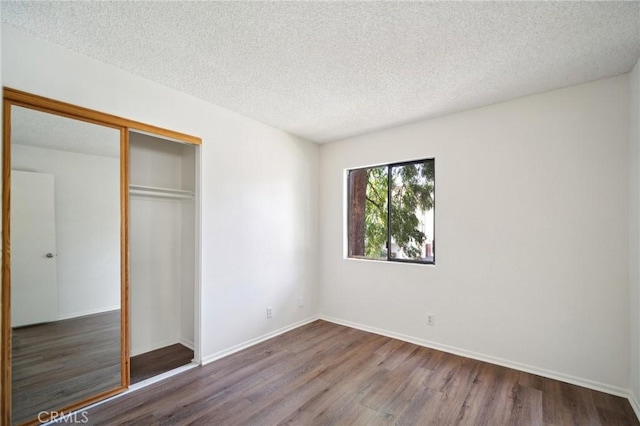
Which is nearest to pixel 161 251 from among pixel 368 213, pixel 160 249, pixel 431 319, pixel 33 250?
pixel 160 249

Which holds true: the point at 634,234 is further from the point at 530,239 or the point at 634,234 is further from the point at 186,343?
the point at 186,343

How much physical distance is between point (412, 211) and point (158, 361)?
329cm

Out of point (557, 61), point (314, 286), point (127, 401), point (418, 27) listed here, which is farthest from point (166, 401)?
point (557, 61)

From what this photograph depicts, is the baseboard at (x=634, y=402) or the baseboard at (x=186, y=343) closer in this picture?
the baseboard at (x=634, y=402)

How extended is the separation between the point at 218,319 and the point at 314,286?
65.3 inches

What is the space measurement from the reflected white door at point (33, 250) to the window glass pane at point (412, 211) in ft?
11.1

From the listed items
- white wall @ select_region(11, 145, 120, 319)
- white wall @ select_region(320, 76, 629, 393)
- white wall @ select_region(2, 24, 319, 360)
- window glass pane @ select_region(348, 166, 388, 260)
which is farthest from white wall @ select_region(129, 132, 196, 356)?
white wall @ select_region(320, 76, 629, 393)

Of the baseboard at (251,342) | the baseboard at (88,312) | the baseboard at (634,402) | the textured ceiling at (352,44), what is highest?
the textured ceiling at (352,44)

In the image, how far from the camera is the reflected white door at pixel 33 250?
74.9 inches

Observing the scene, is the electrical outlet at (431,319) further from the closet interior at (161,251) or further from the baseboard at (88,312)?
the baseboard at (88,312)

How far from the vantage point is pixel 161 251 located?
3.22 metres

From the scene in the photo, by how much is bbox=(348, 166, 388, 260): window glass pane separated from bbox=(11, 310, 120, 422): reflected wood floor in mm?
2927

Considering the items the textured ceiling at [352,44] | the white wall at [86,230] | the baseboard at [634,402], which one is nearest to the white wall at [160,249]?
the white wall at [86,230]

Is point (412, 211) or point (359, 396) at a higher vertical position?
point (412, 211)
